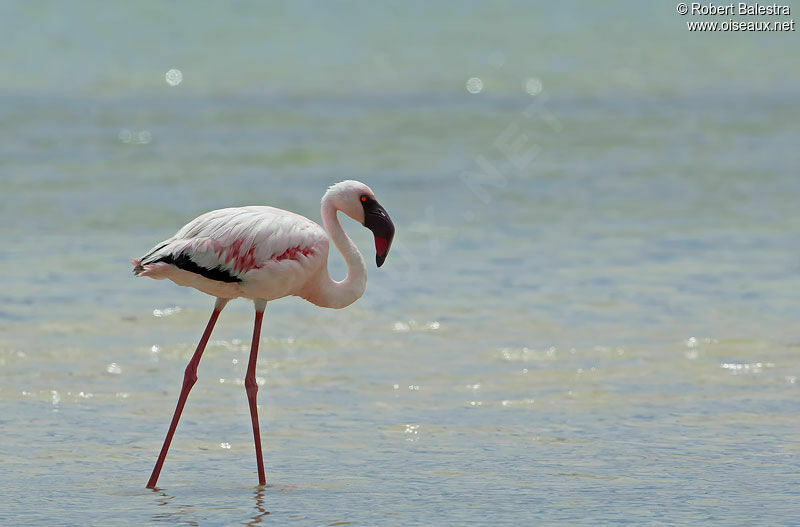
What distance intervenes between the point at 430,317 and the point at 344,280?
3.85 metres

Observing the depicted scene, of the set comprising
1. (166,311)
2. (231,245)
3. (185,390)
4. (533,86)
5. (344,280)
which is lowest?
(185,390)

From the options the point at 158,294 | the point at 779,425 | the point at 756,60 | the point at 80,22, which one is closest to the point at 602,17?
the point at 756,60

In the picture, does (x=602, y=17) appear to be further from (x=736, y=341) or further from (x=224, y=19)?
(x=736, y=341)

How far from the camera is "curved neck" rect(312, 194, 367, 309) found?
23.3 feet

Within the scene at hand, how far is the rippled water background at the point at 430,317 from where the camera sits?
22.1ft

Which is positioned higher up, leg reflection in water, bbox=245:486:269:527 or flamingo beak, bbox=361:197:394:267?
flamingo beak, bbox=361:197:394:267

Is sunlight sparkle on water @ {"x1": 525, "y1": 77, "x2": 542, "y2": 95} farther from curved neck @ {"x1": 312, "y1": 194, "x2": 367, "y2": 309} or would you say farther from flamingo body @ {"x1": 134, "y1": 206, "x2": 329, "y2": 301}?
flamingo body @ {"x1": 134, "y1": 206, "x2": 329, "y2": 301}

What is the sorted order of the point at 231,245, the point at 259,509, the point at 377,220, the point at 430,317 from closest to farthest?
1. the point at 259,509
2. the point at 231,245
3. the point at 377,220
4. the point at 430,317

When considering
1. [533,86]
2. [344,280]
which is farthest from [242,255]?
[533,86]

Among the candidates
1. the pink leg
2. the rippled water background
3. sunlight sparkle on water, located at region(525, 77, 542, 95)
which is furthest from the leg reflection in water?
sunlight sparkle on water, located at region(525, 77, 542, 95)

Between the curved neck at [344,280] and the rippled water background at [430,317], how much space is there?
82cm

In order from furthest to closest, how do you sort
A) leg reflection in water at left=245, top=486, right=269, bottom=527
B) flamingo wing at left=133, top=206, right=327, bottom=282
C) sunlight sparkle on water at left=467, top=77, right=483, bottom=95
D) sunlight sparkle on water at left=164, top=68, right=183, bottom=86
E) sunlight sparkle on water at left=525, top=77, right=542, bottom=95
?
sunlight sparkle on water at left=164, top=68, right=183, bottom=86 < sunlight sparkle on water at left=467, top=77, right=483, bottom=95 < sunlight sparkle on water at left=525, top=77, right=542, bottom=95 < flamingo wing at left=133, top=206, right=327, bottom=282 < leg reflection in water at left=245, top=486, right=269, bottom=527

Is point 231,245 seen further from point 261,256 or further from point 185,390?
point 185,390

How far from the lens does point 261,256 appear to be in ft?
22.2
